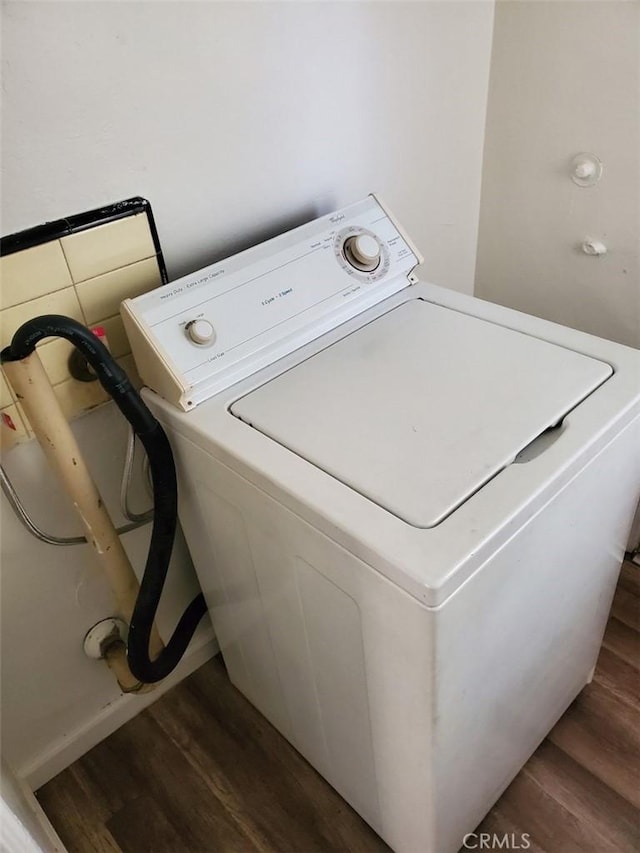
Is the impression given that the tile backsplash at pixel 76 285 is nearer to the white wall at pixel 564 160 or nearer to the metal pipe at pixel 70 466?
the metal pipe at pixel 70 466

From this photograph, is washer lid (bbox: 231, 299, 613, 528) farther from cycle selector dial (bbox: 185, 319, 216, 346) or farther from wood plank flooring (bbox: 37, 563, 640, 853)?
wood plank flooring (bbox: 37, 563, 640, 853)

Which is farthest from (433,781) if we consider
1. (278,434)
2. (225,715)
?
(225,715)

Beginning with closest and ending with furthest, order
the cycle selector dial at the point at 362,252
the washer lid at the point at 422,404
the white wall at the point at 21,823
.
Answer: the white wall at the point at 21,823 < the washer lid at the point at 422,404 < the cycle selector dial at the point at 362,252

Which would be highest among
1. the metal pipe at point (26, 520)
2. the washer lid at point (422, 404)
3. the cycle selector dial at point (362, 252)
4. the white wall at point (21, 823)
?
the cycle selector dial at point (362, 252)

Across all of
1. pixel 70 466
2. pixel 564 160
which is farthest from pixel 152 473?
pixel 564 160

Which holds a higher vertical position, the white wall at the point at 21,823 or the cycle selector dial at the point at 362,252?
the cycle selector dial at the point at 362,252

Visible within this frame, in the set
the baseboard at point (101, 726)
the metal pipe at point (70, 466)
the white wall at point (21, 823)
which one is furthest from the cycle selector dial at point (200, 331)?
the baseboard at point (101, 726)

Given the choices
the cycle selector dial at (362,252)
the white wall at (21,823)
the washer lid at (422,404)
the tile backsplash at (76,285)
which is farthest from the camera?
the cycle selector dial at (362,252)

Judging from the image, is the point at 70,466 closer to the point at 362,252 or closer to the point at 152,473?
the point at 152,473

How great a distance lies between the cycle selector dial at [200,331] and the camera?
3.25ft

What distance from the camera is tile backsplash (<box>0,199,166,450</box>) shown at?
935mm

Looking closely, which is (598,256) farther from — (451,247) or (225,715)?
(225,715)
